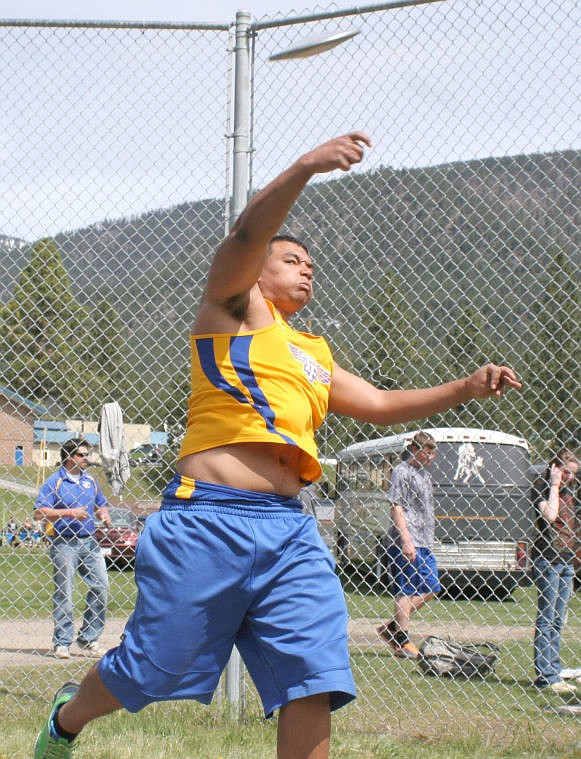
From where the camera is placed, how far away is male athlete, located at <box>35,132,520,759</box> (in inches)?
113

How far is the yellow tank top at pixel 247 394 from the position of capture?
9.68ft

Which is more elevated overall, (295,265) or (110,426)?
(295,265)

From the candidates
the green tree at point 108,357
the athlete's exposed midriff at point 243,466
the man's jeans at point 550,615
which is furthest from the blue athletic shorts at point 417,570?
the athlete's exposed midriff at point 243,466

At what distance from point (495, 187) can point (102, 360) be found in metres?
2.70

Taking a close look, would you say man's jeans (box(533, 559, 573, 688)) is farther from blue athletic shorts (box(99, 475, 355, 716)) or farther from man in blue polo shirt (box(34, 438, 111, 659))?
blue athletic shorts (box(99, 475, 355, 716))

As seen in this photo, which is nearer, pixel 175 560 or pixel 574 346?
pixel 175 560

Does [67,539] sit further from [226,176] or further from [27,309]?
[226,176]

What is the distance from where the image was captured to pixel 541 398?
6.00 m

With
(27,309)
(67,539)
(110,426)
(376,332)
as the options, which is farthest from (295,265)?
(67,539)

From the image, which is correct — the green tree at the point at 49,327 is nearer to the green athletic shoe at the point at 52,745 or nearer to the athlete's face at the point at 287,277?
the athlete's face at the point at 287,277

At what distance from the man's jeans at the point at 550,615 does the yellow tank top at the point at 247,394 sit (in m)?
3.59

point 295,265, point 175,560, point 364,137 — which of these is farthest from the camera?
point 295,265

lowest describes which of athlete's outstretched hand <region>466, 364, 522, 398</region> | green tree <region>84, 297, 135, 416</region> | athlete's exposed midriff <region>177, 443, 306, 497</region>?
athlete's exposed midriff <region>177, 443, 306, 497</region>

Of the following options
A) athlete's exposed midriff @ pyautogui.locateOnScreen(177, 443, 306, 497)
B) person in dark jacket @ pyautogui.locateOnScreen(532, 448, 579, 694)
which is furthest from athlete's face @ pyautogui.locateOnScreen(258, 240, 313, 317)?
person in dark jacket @ pyautogui.locateOnScreen(532, 448, 579, 694)
